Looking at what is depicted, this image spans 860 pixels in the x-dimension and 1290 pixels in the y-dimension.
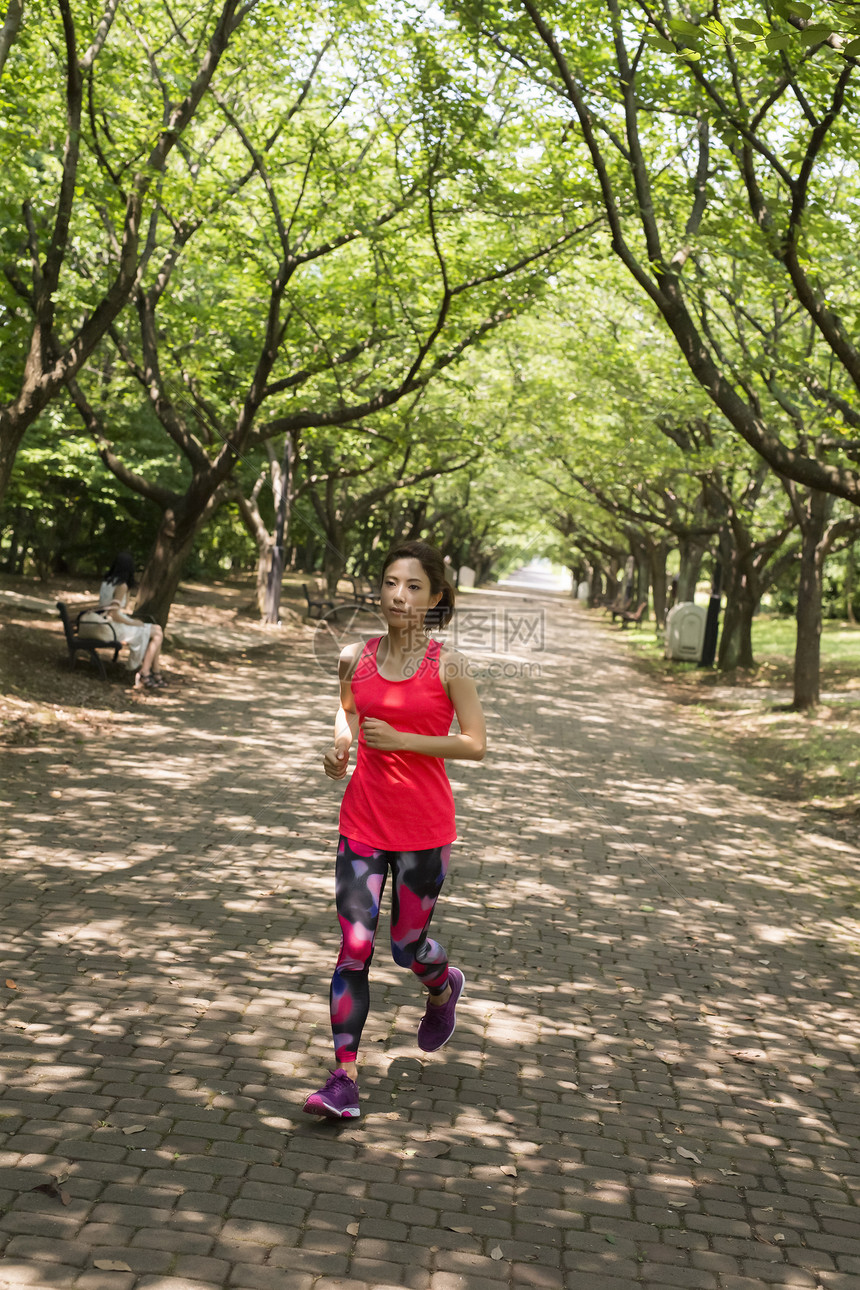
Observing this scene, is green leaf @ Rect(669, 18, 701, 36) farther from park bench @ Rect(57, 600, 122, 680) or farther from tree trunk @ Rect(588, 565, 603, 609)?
tree trunk @ Rect(588, 565, 603, 609)

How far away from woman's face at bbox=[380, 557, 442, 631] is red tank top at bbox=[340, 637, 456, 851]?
13 cm

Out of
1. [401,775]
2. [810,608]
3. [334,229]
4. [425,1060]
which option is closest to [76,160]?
[334,229]

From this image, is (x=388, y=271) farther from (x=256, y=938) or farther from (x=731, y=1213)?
(x=731, y=1213)

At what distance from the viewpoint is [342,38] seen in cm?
1493

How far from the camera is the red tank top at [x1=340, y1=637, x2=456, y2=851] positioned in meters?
4.15

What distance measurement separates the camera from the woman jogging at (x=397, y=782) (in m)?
4.11

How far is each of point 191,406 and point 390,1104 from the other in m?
19.8

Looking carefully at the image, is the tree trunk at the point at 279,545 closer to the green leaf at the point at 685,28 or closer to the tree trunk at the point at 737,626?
the tree trunk at the point at 737,626

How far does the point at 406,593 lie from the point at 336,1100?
68.7 inches

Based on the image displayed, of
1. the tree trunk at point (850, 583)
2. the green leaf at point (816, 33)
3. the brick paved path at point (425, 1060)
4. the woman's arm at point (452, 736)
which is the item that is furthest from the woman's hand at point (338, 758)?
the tree trunk at point (850, 583)

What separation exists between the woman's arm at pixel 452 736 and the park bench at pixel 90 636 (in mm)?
9795

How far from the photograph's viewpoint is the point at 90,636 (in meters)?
13.6

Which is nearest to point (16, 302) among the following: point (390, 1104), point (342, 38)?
point (342, 38)

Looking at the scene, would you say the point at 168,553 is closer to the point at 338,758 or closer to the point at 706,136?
the point at 706,136
